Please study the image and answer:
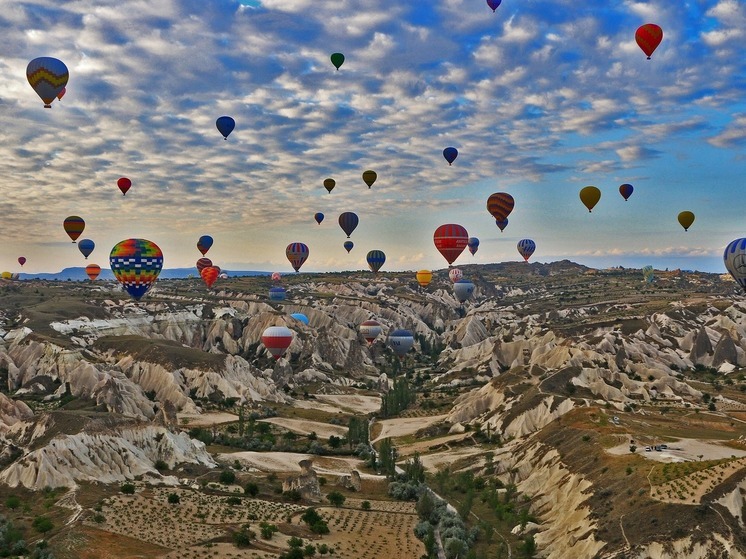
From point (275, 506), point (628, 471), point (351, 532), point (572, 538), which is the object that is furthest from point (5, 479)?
point (628, 471)

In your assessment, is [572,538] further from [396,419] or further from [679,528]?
[396,419]

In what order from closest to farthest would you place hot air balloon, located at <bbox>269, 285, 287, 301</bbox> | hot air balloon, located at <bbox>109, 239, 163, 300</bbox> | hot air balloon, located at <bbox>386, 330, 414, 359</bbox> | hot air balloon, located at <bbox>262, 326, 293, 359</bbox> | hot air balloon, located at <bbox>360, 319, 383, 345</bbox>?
hot air balloon, located at <bbox>109, 239, 163, 300</bbox>, hot air balloon, located at <bbox>262, 326, 293, 359</bbox>, hot air balloon, located at <bbox>386, 330, 414, 359</bbox>, hot air balloon, located at <bbox>360, 319, 383, 345</bbox>, hot air balloon, located at <bbox>269, 285, 287, 301</bbox>

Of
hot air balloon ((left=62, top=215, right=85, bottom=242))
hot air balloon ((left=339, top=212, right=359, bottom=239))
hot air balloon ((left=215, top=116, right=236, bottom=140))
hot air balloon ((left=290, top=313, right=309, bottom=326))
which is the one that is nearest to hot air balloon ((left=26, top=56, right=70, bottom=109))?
hot air balloon ((left=215, top=116, right=236, bottom=140))

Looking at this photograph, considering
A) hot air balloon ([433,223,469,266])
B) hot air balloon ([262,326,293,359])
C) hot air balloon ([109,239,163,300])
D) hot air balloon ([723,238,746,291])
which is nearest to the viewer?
hot air balloon ([723,238,746,291])

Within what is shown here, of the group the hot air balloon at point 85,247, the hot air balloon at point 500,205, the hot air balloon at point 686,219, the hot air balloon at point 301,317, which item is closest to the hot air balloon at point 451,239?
the hot air balloon at point 500,205

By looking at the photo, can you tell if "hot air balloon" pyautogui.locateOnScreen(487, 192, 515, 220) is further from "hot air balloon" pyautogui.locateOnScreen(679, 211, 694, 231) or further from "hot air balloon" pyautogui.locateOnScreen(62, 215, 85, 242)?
"hot air balloon" pyautogui.locateOnScreen(62, 215, 85, 242)

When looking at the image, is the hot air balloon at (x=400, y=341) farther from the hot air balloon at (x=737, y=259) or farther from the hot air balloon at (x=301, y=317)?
the hot air balloon at (x=737, y=259)

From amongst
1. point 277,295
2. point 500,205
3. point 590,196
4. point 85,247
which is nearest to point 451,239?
point 500,205

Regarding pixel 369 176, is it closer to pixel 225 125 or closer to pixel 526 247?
pixel 225 125
